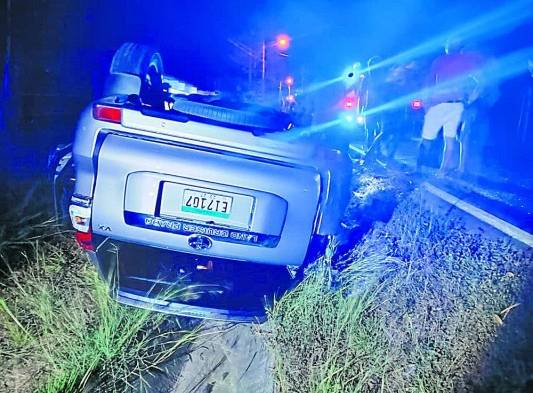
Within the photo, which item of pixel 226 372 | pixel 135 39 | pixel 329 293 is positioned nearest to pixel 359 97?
pixel 135 39

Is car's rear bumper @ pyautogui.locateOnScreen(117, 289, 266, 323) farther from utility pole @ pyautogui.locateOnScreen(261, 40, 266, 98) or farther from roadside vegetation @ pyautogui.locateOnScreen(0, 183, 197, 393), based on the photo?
utility pole @ pyautogui.locateOnScreen(261, 40, 266, 98)

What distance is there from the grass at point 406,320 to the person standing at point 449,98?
2.92 m

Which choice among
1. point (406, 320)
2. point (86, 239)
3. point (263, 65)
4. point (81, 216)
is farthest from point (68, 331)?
point (263, 65)

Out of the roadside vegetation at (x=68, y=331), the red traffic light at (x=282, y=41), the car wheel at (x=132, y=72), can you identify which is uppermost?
the red traffic light at (x=282, y=41)

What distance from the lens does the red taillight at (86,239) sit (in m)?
2.60

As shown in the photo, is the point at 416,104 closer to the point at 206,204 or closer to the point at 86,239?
the point at 206,204

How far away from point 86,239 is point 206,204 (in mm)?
701

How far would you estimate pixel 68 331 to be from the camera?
8.08 feet

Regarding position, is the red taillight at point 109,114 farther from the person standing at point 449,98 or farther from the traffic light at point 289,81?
the person standing at point 449,98

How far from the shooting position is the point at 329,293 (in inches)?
110

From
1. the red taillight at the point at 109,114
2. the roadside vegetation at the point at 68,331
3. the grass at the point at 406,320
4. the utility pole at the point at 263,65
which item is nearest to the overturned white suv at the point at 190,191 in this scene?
the red taillight at the point at 109,114

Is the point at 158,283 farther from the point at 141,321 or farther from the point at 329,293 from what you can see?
the point at 329,293

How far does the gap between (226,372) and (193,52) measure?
7.89 ft

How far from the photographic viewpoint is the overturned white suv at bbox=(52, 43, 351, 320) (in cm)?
242
